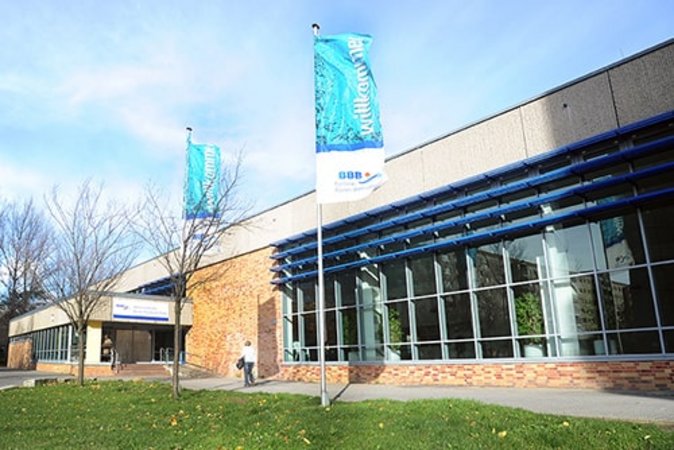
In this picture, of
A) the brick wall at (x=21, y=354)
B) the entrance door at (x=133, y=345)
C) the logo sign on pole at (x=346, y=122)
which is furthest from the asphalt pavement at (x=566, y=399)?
the brick wall at (x=21, y=354)

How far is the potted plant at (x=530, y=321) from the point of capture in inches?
546

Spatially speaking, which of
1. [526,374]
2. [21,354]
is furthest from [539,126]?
[21,354]

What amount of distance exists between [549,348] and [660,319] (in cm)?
269

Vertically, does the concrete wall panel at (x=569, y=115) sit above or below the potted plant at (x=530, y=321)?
above

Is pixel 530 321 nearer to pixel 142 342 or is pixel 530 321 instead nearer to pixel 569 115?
pixel 569 115

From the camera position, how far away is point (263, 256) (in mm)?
23359

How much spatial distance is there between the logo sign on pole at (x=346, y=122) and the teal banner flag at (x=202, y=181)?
4.70 meters

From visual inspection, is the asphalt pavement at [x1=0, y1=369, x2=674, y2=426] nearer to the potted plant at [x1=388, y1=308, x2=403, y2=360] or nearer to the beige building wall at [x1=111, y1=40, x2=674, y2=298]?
the potted plant at [x1=388, y1=308, x2=403, y2=360]

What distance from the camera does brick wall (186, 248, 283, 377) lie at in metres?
22.4

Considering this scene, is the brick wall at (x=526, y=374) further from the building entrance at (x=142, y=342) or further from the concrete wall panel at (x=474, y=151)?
the building entrance at (x=142, y=342)

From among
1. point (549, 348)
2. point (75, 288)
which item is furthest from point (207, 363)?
point (549, 348)

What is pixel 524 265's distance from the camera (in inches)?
568

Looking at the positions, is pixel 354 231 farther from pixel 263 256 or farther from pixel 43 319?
pixel 43 319

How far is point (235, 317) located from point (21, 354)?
73.2ft
